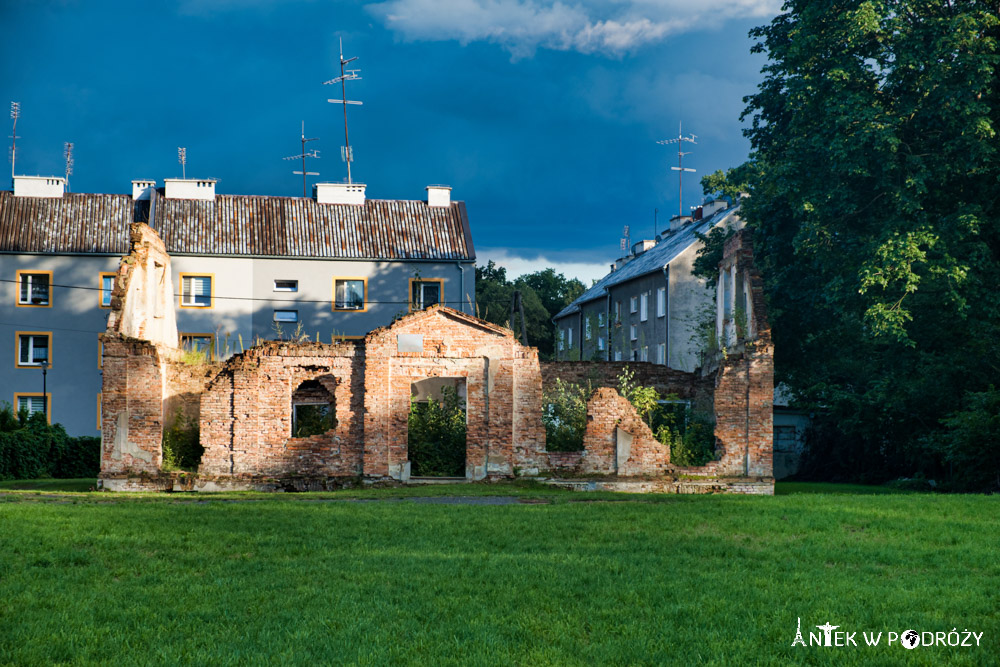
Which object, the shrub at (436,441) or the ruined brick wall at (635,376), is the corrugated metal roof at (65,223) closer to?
the shrub at (436,441)

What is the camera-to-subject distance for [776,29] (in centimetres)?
3058

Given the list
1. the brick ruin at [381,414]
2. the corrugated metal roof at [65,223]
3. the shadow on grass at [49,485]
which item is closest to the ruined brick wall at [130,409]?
the brick ruin at [381,414]

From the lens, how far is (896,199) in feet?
82.7

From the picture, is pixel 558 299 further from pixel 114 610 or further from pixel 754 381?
pixel 114 610

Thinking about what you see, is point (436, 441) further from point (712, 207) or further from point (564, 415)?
point (712, 207)

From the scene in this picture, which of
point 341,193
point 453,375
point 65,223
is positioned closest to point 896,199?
point 453,375

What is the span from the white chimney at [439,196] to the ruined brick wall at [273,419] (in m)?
20.9

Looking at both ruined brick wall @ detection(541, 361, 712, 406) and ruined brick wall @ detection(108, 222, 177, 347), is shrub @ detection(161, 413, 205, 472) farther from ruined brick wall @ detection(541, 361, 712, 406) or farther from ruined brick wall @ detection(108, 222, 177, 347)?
ruined brick wall @ detection(541, 361, 712, 406)

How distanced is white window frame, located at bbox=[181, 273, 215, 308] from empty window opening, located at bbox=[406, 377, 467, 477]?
62.0ft

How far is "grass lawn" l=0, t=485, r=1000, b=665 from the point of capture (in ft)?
25.1

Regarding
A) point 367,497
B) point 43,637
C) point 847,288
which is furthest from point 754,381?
point 43,637

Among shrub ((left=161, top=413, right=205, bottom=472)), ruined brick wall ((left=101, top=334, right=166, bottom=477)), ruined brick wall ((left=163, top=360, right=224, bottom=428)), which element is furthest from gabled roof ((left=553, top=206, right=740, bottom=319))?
ruined brick wall ((left=101, top=334, right=166, bottom=477))

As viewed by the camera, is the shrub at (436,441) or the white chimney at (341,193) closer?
the shrub at (436,441)

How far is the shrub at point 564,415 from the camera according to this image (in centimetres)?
2550
